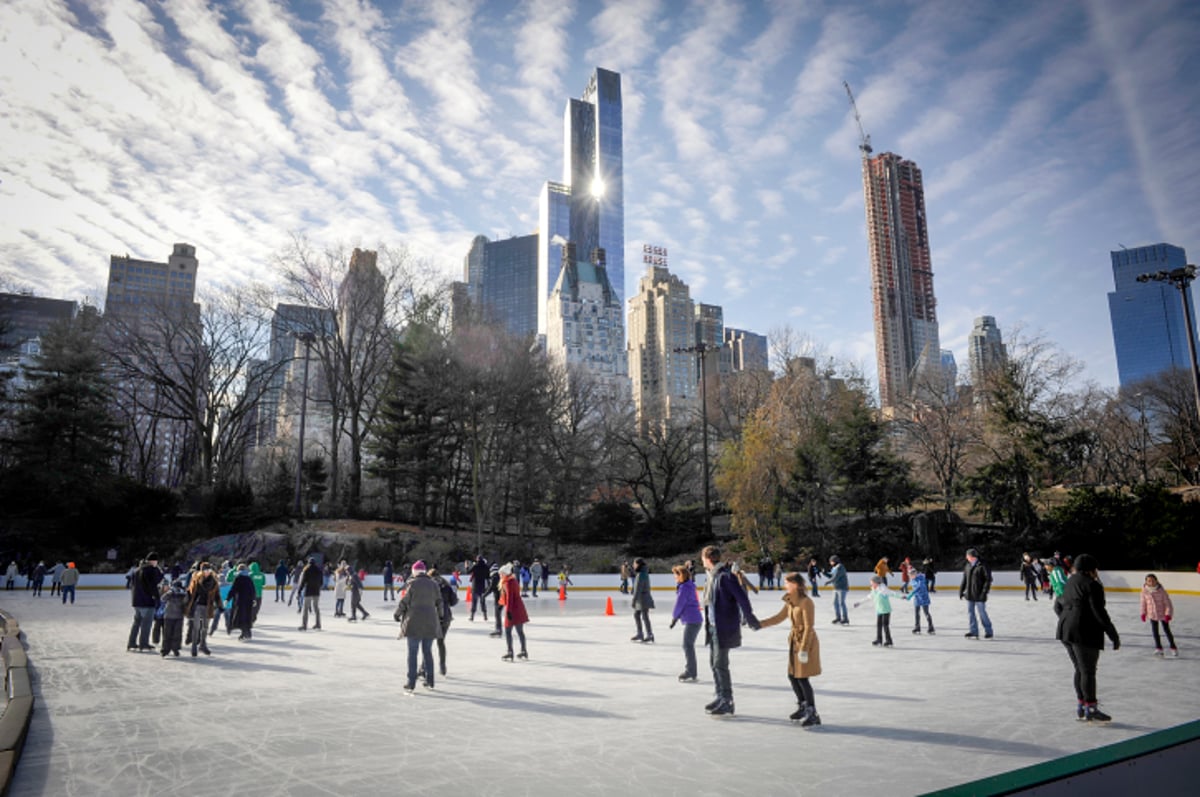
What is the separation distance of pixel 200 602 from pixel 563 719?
27.2ft

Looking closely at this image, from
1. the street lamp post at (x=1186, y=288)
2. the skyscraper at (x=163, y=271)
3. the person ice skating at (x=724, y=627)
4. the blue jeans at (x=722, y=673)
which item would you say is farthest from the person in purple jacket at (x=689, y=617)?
the skyscraper at (x=163, y=271)

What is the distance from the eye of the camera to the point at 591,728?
6.96m

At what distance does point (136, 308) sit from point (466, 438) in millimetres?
26318

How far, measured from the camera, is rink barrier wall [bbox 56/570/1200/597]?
2470 centimetres

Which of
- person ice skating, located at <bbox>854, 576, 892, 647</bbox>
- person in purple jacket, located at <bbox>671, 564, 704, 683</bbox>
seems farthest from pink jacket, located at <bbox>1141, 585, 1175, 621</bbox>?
person in purple jacket, located at <bbox>671, 564, 704, 683</bbox>

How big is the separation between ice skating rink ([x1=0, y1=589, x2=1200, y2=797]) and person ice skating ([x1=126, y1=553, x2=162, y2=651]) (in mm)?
454

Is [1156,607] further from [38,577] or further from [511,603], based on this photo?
[38,577]

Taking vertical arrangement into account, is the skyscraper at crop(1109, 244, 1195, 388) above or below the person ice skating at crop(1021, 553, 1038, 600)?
above

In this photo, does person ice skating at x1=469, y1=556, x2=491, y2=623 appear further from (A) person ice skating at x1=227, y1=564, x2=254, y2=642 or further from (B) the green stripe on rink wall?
(B) the green stripe on rink wall

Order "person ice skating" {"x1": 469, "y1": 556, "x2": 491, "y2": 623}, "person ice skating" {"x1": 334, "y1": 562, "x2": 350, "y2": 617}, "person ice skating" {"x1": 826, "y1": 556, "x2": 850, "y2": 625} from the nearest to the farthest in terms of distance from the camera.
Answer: "person ice skating" {"x1": 826, "y1": 556, "x2": 850, "y2": 625}, "person ice skating" {"x1": 469, "y1": 556, "x2": 491, "y2": 623}, "person ice skating" {"x1": 334, "y1": 562, "x2": 350, "y2": 617}

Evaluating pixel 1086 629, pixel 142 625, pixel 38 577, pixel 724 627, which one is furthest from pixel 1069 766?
pixel 38 577

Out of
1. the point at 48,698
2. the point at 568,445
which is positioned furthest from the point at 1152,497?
the point at 48,698

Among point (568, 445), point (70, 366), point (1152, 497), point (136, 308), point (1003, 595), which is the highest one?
point (136, 308)

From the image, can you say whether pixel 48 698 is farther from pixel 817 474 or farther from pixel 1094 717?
pixel 817 474
